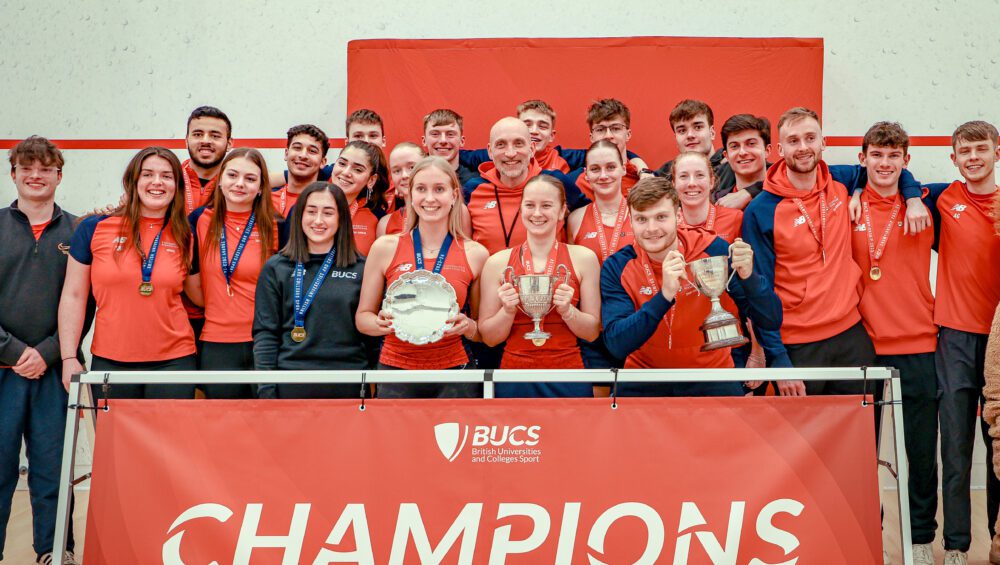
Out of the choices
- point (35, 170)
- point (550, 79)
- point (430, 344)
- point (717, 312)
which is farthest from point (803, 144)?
point (35, 170)

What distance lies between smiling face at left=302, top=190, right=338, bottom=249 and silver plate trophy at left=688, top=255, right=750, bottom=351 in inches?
62.9

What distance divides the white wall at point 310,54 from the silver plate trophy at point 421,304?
298cm

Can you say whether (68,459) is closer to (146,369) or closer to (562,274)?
(146,369)

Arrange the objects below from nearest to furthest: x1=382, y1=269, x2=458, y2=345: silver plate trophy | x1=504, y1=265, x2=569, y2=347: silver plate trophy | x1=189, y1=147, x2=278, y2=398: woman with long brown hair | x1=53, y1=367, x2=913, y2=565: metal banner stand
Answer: x1=53, y1=367, x2=913, y2=565: metal banner stand < x1=504, y1=265, x2=569, y2=347: silver plate trophy < x1=382, y1=269, x2=458, y2=345: silver plate trophy < x1=189, y1=147, x2=278, y2=398: woman with long brown hair

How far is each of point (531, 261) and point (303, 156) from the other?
1.68 metres

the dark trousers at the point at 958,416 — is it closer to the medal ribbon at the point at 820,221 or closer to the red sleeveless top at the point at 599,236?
the medal ribbon at the point at 820,221

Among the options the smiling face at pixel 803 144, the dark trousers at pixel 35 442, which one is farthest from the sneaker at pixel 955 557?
the dark trousers at pixel 35 442

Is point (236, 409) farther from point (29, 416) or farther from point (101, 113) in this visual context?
point (101, 113)

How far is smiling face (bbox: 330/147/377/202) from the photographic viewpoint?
13.3 ft

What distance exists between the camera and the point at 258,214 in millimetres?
3705

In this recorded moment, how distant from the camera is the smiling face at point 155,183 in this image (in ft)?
11.9

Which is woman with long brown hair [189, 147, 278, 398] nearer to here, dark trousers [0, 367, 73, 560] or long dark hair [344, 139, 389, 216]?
long dark hair [344, 139, 389, 216]

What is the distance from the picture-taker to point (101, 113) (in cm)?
573

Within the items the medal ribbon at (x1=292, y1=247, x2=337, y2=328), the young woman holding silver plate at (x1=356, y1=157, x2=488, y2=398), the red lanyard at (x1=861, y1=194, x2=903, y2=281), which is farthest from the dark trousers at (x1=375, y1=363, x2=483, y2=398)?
the red lanyard at (x1=861, y1=194, x2=903, y2=281)
